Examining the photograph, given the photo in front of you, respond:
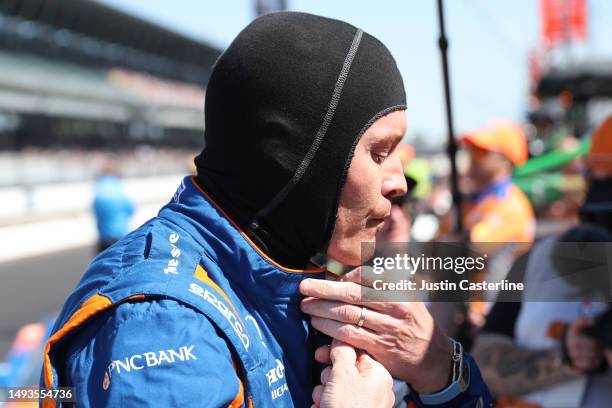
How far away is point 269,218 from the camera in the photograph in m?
1.27

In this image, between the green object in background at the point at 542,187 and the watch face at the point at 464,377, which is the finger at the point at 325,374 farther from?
the green object in background at the point at 542,187

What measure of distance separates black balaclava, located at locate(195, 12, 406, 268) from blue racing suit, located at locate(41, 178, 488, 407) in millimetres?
70

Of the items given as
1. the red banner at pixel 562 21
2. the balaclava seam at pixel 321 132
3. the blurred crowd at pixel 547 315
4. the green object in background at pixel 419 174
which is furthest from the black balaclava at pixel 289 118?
the red banner at pixel 562 21

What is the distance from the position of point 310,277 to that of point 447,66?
3.06 feet

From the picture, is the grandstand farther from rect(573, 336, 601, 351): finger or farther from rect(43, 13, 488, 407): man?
rect(43, 13, 488, 407): man

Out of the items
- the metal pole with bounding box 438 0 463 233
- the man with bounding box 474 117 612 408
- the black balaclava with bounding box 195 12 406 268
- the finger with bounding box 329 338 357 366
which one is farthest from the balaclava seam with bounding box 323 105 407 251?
the man with bounding box 474 117 612 408

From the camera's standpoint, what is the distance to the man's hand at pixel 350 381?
115 cm

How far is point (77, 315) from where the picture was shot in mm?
1059

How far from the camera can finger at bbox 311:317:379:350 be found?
4.12 ft

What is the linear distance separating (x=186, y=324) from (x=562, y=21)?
19.8 m

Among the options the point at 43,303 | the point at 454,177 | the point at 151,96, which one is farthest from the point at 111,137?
the point at 454,177

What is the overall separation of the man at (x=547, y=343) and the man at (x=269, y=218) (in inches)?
38.5

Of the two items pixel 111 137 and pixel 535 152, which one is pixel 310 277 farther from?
pixel 111 137

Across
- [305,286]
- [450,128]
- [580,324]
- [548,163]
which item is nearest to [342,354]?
[305,286]
